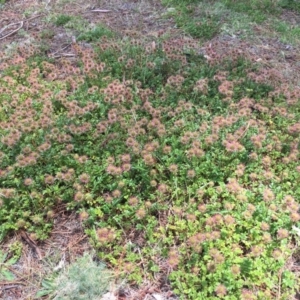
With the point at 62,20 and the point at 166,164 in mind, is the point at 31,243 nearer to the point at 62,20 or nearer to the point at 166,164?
the point at 166,164

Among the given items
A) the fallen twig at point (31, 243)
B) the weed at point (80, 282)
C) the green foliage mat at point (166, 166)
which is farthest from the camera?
the fallen twig at point (31, 243)

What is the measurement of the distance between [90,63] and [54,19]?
167 centimetres

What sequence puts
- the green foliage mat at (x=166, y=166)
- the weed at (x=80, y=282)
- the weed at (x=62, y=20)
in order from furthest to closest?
→ the weed at (x=62, y=20), the green foliage mat at (x=166, y=166), the weed at (x=80, y=282)

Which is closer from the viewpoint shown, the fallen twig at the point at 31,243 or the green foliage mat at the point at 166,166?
the green foliage mat at the point at 166,166

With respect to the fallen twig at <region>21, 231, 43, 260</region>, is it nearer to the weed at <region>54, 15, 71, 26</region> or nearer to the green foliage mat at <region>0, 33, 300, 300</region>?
the green foliage mat at <region>0, 33, 300, 300</region>

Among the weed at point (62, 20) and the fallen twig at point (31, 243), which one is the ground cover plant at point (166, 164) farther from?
the weed at point (62, 20)

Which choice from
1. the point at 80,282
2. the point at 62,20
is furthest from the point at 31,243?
the point at 62,20

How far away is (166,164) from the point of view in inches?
122

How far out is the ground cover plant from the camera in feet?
8.46

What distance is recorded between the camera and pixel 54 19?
530 cm

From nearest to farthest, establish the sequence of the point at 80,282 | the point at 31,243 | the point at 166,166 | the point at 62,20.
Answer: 1. the point at 80,282
2. the point at 31,243
3. the point at 166,166
4. the point at 62,20

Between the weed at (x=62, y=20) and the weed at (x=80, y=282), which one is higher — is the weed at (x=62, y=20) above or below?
above

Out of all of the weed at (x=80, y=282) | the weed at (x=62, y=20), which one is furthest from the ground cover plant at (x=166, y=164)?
the weed at (x=62, y=20)

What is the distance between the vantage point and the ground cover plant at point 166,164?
8.46 ft
